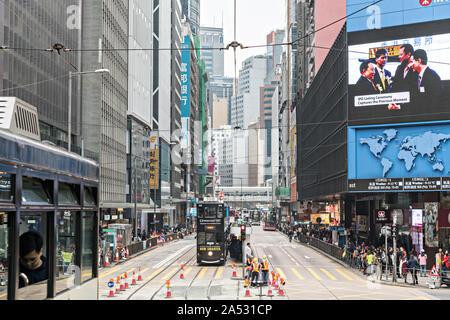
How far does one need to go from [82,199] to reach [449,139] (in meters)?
39.0

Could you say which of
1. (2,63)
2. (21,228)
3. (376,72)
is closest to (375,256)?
(376,72)

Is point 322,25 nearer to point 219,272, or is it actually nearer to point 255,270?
point 219,272

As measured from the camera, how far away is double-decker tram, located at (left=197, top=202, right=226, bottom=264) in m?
40.2

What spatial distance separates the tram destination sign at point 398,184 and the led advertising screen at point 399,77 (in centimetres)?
452

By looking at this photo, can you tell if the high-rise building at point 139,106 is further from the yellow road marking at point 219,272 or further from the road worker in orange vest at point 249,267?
the road worker in orange vest at point 249,267

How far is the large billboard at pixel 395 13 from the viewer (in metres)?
42.7

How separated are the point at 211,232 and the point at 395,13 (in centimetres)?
2183

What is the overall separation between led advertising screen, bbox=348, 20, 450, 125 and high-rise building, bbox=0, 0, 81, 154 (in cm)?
2262

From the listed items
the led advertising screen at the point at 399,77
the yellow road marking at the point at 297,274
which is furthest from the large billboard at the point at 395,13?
the yellow road marking at the point at 297,274

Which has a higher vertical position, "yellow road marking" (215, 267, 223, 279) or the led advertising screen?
the led advertising screen

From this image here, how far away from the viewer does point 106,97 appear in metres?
68.2

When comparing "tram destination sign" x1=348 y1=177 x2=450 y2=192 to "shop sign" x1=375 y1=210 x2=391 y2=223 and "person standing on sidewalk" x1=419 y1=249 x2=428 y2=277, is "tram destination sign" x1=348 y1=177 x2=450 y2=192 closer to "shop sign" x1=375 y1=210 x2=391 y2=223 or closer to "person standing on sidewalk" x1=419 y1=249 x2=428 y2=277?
"shop sign" x1=375 y1=210 x2=391 y2=223

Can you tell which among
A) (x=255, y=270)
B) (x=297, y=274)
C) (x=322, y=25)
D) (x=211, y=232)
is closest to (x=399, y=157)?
(x=297, y=274)

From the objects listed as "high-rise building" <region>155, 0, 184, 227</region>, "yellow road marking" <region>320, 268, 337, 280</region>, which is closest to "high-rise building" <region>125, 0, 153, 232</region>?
"high-rise building" <region>155, 0, 184, 227</region>
